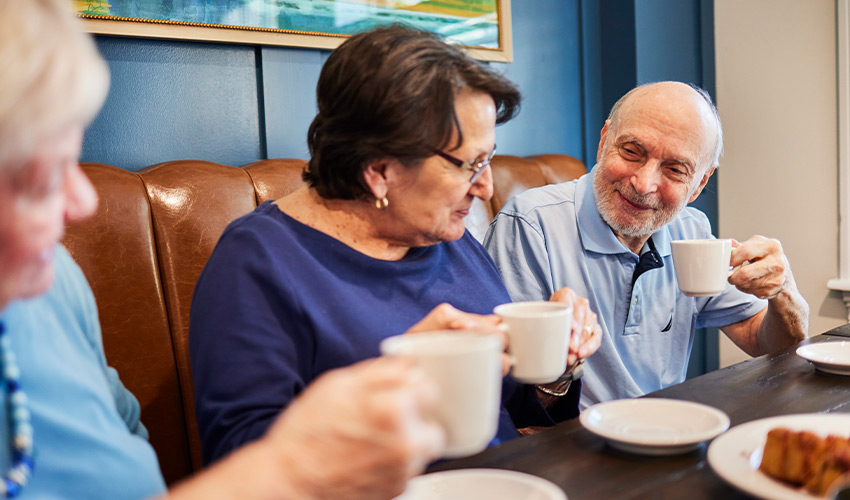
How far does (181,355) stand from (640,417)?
1046mm

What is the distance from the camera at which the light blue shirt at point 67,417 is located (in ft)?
2.37

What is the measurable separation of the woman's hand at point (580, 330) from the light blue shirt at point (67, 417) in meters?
0.63

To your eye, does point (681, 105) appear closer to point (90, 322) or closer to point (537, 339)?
point (537, 339)

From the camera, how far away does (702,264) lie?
4.36 feet

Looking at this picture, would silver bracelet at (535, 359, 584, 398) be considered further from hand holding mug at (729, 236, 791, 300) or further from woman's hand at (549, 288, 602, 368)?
hand holding mug at (729, 236, 791, 300)

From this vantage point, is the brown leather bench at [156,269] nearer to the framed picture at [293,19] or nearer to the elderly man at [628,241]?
the framed picture at [293,19]

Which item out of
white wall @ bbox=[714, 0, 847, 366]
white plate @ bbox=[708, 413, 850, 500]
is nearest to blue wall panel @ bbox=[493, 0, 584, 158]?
white wall @ bbox=[714, 0, 847, 366]

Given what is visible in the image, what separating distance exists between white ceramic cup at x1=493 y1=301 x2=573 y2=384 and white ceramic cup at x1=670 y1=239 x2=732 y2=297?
573mm

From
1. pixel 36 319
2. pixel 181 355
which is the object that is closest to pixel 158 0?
pixel 181 355

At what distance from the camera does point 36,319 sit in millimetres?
789

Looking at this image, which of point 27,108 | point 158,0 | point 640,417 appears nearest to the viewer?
point 27,108

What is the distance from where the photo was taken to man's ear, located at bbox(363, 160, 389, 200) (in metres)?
1.16

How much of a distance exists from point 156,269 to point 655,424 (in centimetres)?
113

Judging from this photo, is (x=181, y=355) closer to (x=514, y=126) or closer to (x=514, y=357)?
(x=514, y=357)
